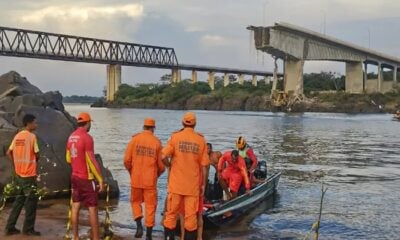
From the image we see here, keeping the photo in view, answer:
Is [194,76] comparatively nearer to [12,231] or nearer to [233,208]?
[233,208]

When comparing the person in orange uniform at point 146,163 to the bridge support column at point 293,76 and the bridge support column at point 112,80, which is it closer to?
the bridge support column at point 293,76

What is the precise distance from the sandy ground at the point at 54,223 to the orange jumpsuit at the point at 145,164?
1337 millimetres

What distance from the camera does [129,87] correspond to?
17838 cm

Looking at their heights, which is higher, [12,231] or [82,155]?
[82,155]

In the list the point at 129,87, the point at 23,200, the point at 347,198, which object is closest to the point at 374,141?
the point at 347,198

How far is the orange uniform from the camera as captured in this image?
32.6 feet

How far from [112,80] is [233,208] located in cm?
14551

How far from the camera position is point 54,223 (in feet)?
39.4

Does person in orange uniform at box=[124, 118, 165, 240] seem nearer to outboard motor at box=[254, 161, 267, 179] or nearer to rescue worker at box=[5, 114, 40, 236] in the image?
rescue worker at box=[5, 114, 40, 236]

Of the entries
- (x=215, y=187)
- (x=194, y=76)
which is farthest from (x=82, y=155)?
(x=194, y=76)

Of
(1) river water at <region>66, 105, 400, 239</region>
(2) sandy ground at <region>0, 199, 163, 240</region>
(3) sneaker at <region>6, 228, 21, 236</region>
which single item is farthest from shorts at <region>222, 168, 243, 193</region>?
(3) sneaker at <region>6, 228, 21, 236</region>

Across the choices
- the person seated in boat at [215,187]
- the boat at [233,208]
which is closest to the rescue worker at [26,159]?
the boat at [233,208]

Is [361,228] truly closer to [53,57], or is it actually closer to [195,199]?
[195,199]

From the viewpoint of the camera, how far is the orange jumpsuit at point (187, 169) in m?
8.97
